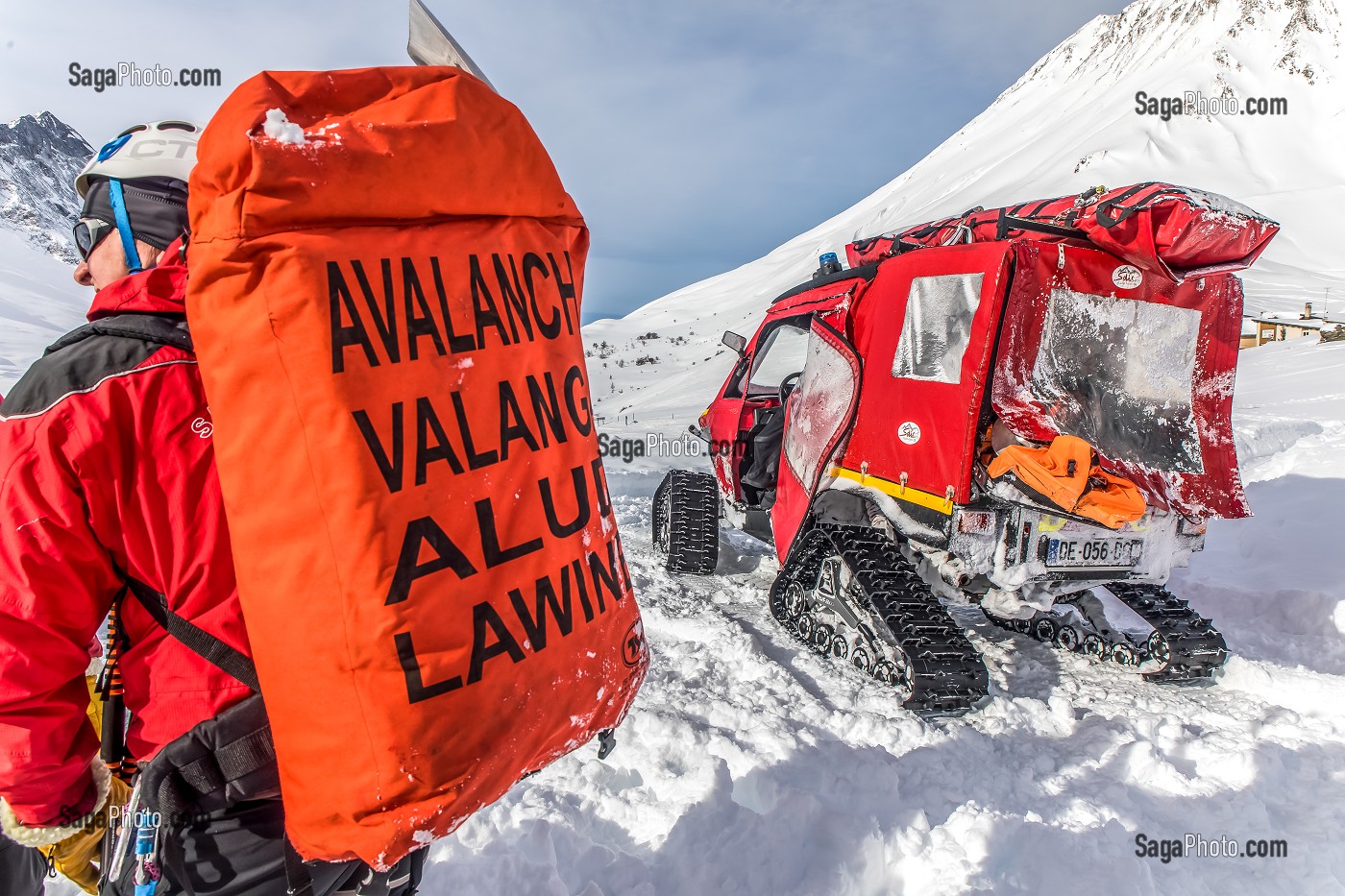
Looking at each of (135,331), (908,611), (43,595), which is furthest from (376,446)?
(908,611)

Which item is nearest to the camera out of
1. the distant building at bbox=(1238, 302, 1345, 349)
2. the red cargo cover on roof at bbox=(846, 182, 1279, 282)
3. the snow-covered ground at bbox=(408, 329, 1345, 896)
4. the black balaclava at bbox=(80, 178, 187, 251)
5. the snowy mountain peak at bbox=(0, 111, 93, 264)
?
the black balaclava at bbox=(80, 178, 187, 251)

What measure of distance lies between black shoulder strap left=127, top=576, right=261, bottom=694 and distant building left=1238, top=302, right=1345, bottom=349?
776 inches

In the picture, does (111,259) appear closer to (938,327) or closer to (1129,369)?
(938,327)

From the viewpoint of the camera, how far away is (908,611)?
405cm

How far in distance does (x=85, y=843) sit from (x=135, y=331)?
3.45 ft

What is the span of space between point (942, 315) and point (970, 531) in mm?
1063

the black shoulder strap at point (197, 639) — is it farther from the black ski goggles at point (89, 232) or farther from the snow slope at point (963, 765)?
the snow slope at point (963, 765)

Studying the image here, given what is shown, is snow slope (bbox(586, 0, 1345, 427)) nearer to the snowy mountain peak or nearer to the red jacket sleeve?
the red jacket sleeve

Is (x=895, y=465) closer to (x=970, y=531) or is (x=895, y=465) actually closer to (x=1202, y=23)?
(x=970, y=531)

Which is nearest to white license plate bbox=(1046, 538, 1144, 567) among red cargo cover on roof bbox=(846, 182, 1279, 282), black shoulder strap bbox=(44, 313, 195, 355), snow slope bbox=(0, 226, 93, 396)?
red cargo cover on roof bbox=(846, 182, 1279, 282)

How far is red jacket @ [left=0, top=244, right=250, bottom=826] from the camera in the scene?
129cm

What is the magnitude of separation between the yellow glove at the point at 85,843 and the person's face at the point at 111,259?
101cm

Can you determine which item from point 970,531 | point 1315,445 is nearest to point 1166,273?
point 970,531

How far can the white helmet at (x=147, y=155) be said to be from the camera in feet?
5.12
